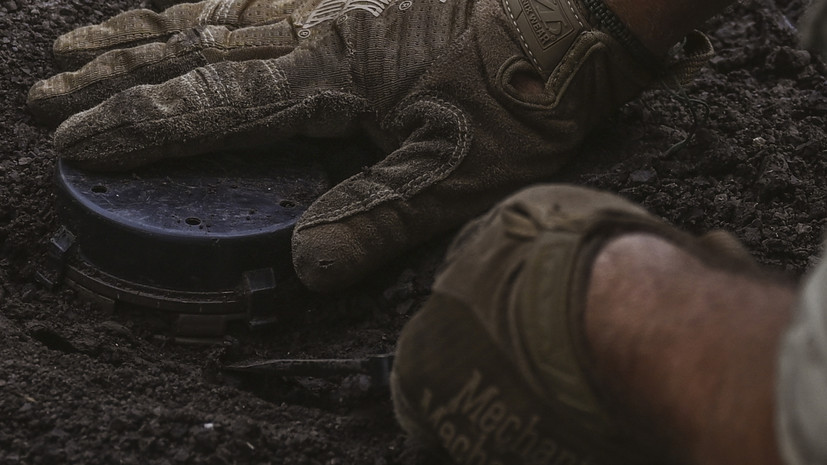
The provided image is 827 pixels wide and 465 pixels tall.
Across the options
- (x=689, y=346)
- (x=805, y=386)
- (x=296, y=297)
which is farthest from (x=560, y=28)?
(x=805, y=386)

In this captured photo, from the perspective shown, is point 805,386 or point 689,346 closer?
point 805,386

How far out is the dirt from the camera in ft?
4.65

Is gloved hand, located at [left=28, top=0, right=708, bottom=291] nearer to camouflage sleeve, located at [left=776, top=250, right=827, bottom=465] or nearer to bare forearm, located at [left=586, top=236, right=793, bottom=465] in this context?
bare forearm, located at [left=586, top=236, right=793, bottom=465]

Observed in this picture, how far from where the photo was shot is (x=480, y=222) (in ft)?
3.79

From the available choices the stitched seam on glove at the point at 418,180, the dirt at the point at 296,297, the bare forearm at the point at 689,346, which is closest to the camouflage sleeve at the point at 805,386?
the bare forearm at the point at 689,346

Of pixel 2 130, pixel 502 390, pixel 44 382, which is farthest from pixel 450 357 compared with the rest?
pixel 2 130

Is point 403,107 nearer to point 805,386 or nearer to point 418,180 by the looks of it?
point 418,180

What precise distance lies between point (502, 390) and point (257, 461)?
1.71 ft

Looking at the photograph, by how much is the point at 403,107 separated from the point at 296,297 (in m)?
0.45

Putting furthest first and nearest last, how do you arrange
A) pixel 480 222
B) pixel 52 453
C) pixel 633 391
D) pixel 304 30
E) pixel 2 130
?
pixel 2 130, pixel 304 30, pixel 52 453, pixel 480 222, pixel 633 391

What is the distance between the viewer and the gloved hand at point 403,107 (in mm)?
1703

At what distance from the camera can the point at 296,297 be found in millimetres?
1777

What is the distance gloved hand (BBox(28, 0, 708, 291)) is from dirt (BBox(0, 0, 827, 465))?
0.52 feet

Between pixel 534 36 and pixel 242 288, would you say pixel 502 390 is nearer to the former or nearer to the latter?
pixel 242 288
